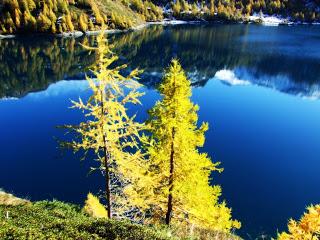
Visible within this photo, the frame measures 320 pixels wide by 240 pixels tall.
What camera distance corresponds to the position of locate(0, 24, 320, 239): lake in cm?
5647

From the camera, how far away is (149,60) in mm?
155500

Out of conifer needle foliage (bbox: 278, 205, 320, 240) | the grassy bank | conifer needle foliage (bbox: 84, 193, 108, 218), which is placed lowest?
conifer needle foliage (bbox: 84, 193, 108, 218)

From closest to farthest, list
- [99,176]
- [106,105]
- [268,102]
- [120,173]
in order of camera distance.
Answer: [106,105], [120,173], [99,176], [268,102]

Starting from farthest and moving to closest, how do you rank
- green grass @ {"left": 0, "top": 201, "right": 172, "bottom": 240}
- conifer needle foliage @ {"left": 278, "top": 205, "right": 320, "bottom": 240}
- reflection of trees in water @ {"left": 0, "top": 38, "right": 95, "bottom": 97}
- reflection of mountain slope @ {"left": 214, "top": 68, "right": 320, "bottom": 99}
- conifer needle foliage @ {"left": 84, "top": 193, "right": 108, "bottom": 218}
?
reflection of mountain slope @ {"left": 214, "top": 68, "right": 320, "bottom": 99}, reflection of trees in water @ {"left": 0, "top": 38, "right": 95, "bottom": 97}, conifer needle foliage @ {"left": 84, "top": 193, "right": 108, "bottom": 218}, conifer needle foliage @ {"left": 278, "top": 205, "right": 320, "bottom": 240}, green grass @ {"left": 0, "top": 201, "right": 172, "bottom": 240}

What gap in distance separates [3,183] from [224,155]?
35848mm

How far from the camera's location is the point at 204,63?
155250mm

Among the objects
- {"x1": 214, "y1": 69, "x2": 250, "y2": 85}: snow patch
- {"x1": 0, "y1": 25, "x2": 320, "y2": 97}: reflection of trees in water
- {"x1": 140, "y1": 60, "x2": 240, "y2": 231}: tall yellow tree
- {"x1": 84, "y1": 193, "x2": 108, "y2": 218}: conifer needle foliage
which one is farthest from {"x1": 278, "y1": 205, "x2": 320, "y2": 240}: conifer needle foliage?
{"x1": 214, "y1": 69, "x2": 250, "y2": 85}: snow patch

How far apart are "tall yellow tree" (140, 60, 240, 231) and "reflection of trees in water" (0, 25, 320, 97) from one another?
85.5m

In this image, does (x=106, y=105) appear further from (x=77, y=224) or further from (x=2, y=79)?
(x=2, y=79)

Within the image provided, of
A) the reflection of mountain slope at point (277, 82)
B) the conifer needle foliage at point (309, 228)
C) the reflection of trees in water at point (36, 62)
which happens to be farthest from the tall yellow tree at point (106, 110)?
the reflection of mountain slope at point (277, 82)

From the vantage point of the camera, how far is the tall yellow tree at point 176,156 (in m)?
27.3

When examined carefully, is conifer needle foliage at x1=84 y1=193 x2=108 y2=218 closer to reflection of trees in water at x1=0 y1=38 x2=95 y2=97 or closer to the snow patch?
reflection of trees in water at x1=0 y1=38 x2=95 y2=97

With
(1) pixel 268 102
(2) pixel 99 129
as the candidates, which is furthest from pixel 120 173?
(1) pixel 268 102

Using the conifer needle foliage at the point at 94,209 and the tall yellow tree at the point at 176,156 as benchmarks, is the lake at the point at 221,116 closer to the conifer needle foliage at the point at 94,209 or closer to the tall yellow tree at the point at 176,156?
the conifer needle foliage at the point at 94,209
